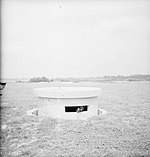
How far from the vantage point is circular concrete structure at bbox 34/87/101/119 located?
6.36 meters

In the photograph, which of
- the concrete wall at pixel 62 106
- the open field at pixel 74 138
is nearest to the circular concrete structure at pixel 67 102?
the concrete wall at pixel 62 106

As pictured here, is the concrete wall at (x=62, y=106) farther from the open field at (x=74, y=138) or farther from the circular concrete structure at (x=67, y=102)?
the open field at (x=74, y=138)

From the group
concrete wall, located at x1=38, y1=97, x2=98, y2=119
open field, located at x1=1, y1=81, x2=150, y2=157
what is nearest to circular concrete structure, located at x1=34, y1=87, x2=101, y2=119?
concrete wall, located at x1=38, y1=97, x2=98, y2=119

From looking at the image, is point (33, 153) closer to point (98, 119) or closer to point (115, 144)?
point (115, 144)

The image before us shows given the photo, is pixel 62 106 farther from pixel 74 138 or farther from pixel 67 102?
pixel 74 138

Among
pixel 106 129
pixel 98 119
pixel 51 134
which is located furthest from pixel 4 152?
pixel 98 119

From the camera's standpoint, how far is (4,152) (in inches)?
163

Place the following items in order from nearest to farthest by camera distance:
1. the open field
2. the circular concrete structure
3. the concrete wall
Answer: the open field < the circular concrete structure < the concrete wall

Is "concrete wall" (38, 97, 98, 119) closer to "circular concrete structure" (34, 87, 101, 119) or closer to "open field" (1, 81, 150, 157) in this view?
"circular concrete structure" (34, 87, 101, 119)

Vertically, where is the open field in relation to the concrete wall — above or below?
below

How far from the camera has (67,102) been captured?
6457mm

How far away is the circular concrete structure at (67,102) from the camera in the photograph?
6359mm

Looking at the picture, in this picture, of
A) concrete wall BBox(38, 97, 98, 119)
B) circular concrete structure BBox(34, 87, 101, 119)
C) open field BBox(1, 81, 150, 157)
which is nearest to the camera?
open field BBox(1, 81, 150, 157)

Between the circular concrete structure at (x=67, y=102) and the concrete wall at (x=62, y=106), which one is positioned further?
the concrete wall at (x=62, y=106)
